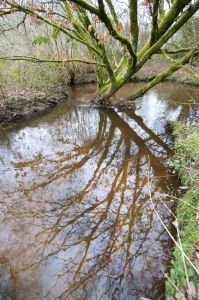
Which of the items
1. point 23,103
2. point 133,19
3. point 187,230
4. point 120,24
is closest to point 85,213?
point 187,230

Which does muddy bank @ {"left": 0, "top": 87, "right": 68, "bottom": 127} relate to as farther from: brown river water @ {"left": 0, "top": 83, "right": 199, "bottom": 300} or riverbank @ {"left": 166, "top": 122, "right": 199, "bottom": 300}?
riverbank @ {"left": 166, "top": 122, "right": 199, "bottom": 300}

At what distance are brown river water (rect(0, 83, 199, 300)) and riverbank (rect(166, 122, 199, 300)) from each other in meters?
0.28

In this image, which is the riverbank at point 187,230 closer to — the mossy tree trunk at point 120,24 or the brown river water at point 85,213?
the brown river water at point 85,213

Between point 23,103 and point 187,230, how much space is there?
7.21 meters

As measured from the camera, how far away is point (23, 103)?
827cm

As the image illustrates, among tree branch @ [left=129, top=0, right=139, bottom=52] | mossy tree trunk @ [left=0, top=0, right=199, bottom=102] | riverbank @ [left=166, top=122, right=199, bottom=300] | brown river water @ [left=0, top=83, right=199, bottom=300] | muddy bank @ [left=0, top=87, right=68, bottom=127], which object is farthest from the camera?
muddy bank @ [left=0, top=87, right=68, bottom=127]

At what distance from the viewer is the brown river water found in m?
2.59

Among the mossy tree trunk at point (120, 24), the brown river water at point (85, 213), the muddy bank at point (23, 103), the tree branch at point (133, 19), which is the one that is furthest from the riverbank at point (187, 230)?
the muddy bank at point (23, 103)

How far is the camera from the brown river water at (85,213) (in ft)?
8.50

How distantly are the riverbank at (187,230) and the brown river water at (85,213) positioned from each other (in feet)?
0.93

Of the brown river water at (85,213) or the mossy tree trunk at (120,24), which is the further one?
the mossy tree trunk at (120,24)

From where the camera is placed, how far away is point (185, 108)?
905 centimetres

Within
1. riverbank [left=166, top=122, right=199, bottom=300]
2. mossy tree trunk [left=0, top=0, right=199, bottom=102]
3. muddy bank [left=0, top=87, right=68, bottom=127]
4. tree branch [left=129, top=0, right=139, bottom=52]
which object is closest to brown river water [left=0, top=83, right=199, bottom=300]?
riverbank [left=166, top=122, right=199, bottom=300]

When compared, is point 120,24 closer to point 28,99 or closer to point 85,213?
point 85,213
